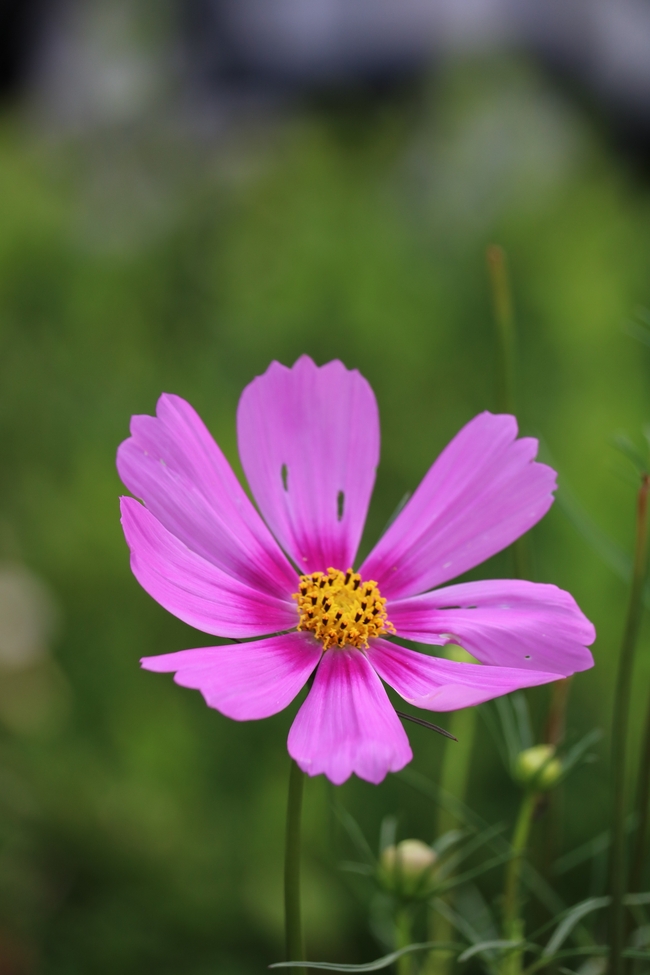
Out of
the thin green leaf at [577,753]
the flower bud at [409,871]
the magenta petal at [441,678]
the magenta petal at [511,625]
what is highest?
the magenta petal at [511,625]

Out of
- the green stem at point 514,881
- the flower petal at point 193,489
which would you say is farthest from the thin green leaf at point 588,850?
the flower petal at point 193,489

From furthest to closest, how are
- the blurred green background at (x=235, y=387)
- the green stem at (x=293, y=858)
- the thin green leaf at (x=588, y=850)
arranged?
the blurred green background at (x=235, y=387), the thin green leaf at (x=588, y=850), the green stem at (x=293, y=858)

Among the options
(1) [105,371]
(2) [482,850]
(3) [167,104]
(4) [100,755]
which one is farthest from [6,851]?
(3) [167,104]

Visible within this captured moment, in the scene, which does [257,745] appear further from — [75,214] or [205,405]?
[75,214]

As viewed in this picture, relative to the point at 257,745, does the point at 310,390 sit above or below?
above

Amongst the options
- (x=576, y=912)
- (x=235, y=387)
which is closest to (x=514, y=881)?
(x=576, y=912)

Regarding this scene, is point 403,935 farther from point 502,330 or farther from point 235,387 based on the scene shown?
point 235,387

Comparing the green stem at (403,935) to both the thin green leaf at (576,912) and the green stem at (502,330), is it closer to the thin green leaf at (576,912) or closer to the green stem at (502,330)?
the thin green leaf at (576,912)
